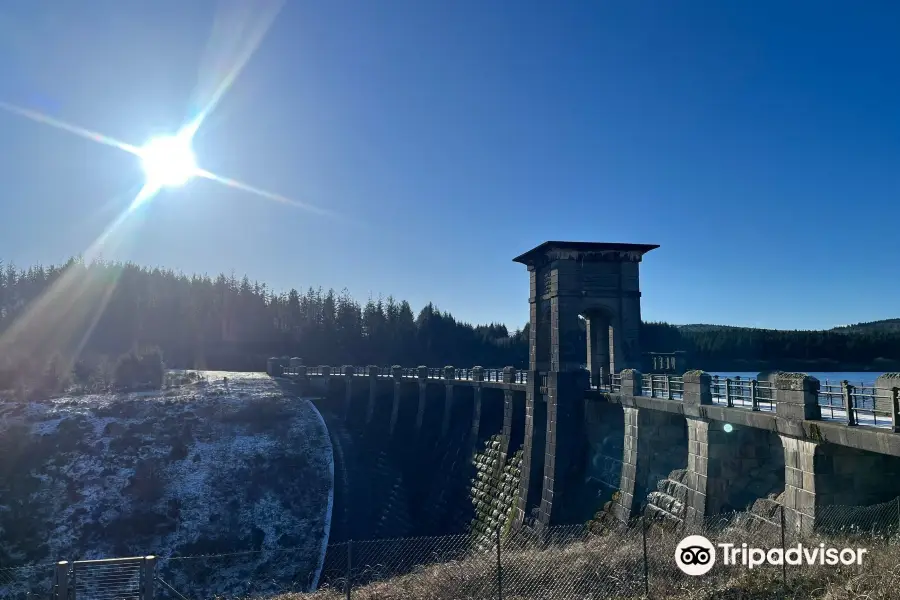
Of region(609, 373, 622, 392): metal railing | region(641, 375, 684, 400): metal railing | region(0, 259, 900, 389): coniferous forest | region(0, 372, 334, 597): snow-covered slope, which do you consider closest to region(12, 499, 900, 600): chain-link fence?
region(641, 375, 684, 400): metal railing

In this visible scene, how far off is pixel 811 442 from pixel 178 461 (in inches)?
1347

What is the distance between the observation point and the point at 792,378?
12.2 metres

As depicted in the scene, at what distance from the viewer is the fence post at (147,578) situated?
929 centimetres

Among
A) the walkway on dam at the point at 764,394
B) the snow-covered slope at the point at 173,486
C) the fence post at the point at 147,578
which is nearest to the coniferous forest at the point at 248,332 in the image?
the snow-covered slope at the point at 173,486

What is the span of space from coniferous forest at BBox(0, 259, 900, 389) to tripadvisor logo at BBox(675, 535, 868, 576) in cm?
6091

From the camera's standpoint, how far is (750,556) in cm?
1062

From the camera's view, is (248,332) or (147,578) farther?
(248,332)

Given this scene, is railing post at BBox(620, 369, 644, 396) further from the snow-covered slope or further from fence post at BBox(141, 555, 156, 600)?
fence post at BBox(141, 555, 156, 600)

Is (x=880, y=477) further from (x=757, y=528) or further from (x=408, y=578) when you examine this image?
(x=408, y=578)

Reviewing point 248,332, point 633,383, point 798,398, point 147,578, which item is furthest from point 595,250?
point 248,332

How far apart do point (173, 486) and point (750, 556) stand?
31.2 metres

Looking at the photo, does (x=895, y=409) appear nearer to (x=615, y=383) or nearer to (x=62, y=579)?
(x=615, y=383)

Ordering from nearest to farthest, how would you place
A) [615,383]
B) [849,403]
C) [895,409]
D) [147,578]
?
[147,578], [895,409], [849,403], [615,383]

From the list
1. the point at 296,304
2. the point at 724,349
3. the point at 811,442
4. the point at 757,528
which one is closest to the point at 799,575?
the point at 811,442
